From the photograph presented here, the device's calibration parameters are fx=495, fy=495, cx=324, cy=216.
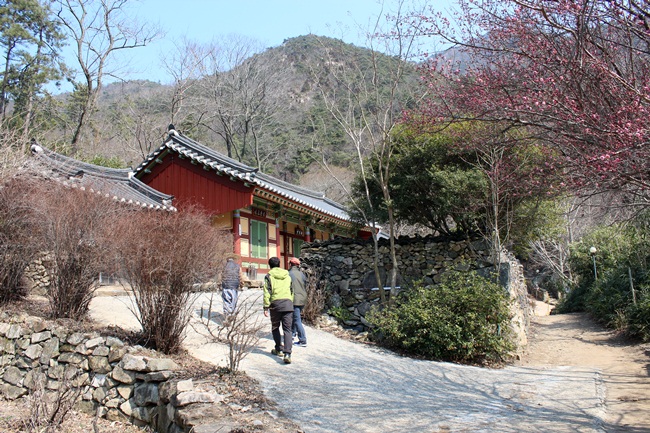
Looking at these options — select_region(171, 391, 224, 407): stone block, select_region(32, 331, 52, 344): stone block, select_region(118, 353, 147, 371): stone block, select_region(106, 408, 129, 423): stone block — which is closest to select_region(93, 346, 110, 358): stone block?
select_region(118, 353, 147, 371): stone block

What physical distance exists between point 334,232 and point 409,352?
13803 millimetres

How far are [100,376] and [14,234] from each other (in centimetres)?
317

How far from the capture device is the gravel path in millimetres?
5109

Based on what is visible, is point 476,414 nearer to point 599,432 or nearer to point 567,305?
point 599,432

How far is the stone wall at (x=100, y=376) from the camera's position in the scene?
517 cm

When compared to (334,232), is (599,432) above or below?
below

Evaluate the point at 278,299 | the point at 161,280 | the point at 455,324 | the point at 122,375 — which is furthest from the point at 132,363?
the point at 455,324

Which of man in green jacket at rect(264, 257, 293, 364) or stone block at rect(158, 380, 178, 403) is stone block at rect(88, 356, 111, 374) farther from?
man in green jacket at rect(264, 257, 293, 364)

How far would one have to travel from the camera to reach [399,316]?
10031mm

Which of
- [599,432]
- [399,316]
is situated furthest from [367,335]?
[599,432]

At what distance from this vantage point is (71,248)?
7.45 metres

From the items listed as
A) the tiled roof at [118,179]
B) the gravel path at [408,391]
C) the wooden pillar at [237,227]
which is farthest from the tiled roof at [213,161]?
the gravel path at [408,391]

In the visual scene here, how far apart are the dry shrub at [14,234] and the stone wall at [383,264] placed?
6723 mm

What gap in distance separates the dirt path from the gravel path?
22cm
